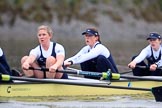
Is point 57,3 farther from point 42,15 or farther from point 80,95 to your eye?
point 80,95

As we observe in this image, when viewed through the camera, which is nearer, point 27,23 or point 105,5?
point 27,23

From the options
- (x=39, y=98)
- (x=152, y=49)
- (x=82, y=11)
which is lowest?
(x=39, y=98)

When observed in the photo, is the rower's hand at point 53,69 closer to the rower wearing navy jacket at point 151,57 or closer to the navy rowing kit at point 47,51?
the navy rowing kit at point 47,51

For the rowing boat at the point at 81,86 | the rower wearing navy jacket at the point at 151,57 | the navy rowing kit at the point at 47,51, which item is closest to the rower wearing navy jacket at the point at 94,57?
the rowing boat at the point at 81,86

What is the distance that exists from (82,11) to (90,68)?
55346mm

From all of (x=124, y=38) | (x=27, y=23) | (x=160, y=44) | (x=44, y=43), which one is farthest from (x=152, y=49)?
(x=27, y=23)

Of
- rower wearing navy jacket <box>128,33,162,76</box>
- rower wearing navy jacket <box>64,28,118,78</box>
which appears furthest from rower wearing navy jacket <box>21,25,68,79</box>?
rower wearing navy jacket <box>128,33,162,76</box>

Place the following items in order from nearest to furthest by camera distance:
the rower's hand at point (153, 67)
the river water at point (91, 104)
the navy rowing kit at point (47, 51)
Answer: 1. the river water at point (91, 104)
2. the navy rowing kit at point (47, 51)
3. the rower's hand at point (153, 67)

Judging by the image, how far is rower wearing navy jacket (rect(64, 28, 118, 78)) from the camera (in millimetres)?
14109

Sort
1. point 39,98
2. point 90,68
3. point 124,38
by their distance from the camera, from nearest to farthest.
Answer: point 39,98 → point 90,68 → point 124,38

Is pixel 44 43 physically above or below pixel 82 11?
below

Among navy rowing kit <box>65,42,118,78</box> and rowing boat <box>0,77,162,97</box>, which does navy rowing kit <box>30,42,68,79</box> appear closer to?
rowing boat <box>0,77,162,97</box>

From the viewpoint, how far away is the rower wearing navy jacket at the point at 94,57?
14.1 metres

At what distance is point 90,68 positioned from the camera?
14.5 meters
